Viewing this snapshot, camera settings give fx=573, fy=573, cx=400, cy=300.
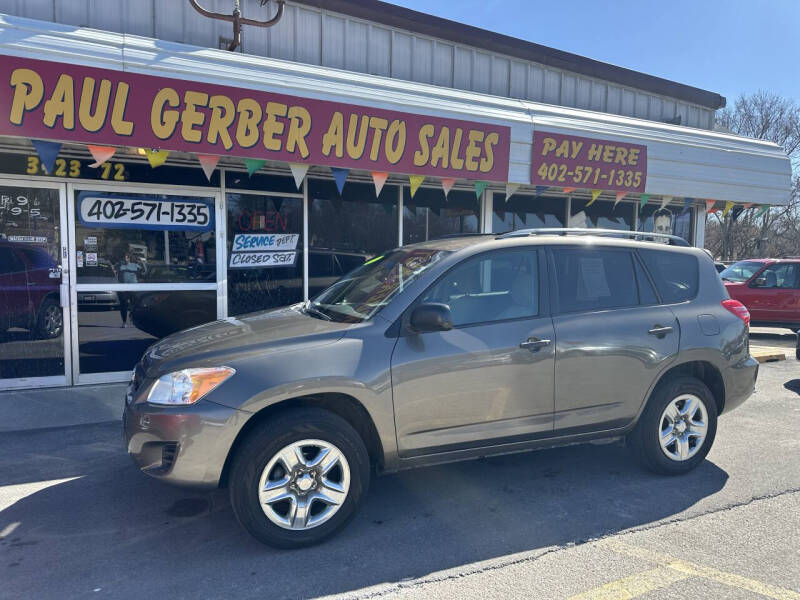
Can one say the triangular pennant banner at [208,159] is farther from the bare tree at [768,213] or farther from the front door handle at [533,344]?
the bare tree at [768,213]

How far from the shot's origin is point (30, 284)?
6410 mm

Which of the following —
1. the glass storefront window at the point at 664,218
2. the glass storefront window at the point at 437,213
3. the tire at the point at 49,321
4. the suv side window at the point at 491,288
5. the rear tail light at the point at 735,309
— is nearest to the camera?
the suv side window at the point at 491,288

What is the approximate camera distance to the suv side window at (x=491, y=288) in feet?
12.2

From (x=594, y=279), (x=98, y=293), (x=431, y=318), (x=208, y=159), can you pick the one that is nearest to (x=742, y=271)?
(x=594, y=279)

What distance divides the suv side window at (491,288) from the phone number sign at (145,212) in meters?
4.49

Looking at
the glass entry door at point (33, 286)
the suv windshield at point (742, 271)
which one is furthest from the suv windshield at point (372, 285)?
the suv windshield at point (742, 271)

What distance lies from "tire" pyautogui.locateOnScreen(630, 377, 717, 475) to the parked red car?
8.73m

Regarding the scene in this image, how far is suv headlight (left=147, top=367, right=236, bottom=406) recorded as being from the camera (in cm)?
315

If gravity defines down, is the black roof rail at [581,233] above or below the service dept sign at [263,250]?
above

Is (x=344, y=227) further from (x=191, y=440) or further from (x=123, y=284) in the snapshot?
(x=191, y=440)

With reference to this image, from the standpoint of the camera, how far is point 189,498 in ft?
12.6

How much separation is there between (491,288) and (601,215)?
23.8 ft

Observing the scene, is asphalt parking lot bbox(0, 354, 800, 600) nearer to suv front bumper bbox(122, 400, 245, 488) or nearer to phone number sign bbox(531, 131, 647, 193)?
suv front bumper bbox(122, 400, 245, 488)

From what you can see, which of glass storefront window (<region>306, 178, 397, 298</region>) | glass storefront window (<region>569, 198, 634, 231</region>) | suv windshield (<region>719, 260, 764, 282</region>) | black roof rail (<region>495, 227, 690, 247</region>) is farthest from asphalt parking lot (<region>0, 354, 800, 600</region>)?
suv windshield (<region>719, 260, 764, 282</region>)
